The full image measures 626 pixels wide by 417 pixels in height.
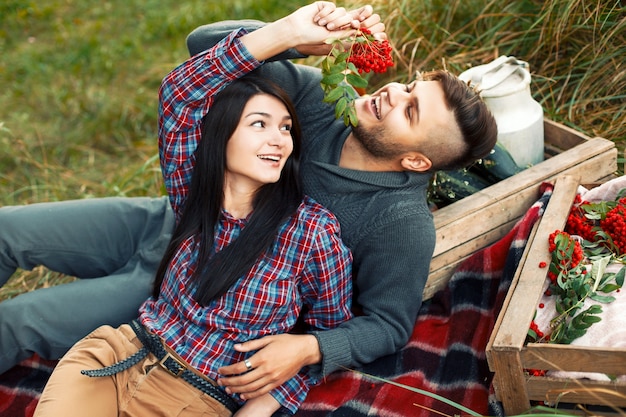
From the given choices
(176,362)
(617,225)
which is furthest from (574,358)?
(176,362)

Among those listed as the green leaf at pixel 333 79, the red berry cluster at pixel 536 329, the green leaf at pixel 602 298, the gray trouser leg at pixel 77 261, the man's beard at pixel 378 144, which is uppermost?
the green leaf at pixel 333 79

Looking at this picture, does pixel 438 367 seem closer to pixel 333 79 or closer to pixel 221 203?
pixel 221 203

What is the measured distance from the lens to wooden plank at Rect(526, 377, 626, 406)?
241cm

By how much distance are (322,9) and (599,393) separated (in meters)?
1.75

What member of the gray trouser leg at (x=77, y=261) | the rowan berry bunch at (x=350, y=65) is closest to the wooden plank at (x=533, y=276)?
the rowan berry bunch at (x=350, y=65)

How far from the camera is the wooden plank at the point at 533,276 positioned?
251 centimetres

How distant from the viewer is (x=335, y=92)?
264 centimetres

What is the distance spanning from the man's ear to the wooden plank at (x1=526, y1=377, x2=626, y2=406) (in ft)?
3.28

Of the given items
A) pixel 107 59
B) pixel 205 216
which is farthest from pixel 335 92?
pixel 107 59

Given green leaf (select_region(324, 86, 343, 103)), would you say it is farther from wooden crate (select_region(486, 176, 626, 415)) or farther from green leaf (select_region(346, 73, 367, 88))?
wooden crate (select_region(486, 176, 626, 415))

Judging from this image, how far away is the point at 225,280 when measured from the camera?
281 centimetres

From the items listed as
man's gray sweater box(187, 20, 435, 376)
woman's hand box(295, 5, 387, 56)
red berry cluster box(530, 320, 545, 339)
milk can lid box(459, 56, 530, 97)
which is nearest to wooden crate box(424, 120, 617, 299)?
man's gray sweater box(187, 20, 435, 376)

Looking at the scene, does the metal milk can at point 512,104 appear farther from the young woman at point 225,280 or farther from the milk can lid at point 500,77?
the young woman at point 225,280

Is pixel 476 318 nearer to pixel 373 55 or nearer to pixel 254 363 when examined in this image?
pixel 254 363
